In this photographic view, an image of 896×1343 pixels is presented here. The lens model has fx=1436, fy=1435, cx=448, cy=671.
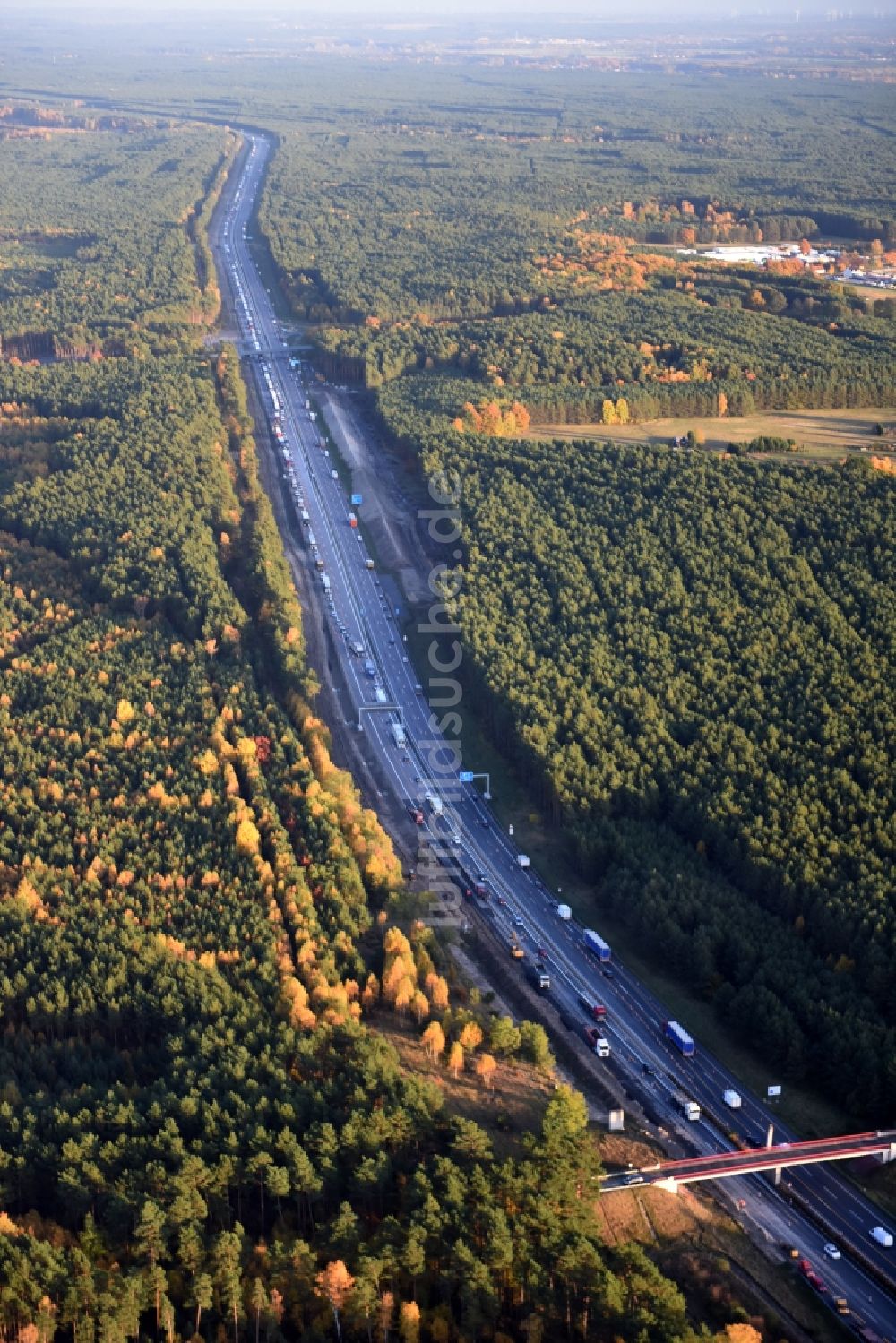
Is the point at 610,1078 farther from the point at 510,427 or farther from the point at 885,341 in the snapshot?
the point at 885,341

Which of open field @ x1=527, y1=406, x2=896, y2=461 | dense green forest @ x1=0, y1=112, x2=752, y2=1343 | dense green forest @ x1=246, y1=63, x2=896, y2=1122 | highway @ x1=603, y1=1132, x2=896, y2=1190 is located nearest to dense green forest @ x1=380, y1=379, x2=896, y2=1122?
dense green forest @ x1=246, y1=63, x2=896, y2=1122

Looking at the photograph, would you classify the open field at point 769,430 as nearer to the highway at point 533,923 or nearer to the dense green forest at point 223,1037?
the highway at point 533,923

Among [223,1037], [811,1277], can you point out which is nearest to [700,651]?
[223,1037]

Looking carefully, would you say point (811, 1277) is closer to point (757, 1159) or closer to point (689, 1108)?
point (757, 1159)

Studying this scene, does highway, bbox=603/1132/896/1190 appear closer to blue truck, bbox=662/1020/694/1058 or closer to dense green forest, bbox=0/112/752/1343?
dense green forest, bbox=0/112/752/1343

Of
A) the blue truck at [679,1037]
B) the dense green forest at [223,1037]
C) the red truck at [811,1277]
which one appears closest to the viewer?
the dense green forest at [223,1037]

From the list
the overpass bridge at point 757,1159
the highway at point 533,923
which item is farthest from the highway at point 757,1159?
the highway at point 533,923
